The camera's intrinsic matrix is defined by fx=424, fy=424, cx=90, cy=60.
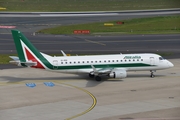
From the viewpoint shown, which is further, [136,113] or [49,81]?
[49,81]

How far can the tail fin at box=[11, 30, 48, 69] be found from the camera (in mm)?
Result: 62688

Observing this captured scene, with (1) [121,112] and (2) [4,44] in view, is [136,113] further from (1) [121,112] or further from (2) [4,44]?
(2) [4,44]

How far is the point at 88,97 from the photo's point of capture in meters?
52.9

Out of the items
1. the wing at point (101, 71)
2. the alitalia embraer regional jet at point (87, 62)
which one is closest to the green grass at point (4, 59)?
the alitalia embraer regional jet at point (87, 62)

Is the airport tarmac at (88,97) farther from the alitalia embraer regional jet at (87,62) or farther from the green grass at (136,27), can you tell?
the green grass at (136,27)

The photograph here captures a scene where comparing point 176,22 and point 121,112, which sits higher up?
point 176,22

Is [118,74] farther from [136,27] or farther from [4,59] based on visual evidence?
[136,27]

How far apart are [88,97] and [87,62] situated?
1216 cm

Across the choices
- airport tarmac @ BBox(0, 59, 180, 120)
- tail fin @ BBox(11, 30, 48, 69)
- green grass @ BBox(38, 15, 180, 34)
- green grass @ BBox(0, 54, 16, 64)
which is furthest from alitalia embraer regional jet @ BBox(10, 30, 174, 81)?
green grass @ BBox(38, 15, 180, 34)

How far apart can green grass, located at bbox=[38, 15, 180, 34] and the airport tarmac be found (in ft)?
166

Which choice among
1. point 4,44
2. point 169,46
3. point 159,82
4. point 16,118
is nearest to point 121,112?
point 16,118

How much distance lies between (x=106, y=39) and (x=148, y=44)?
12.6 metres

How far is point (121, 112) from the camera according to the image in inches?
1770

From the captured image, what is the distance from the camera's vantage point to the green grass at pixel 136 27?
398 feet
